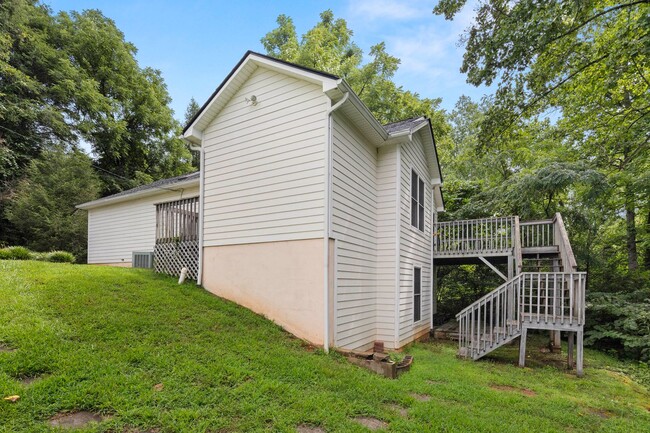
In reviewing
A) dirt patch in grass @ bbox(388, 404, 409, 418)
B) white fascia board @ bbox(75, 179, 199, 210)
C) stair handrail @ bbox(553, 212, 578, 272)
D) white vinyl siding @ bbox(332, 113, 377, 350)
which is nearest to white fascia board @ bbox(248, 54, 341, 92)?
white vinyl siding @ bbox(332, 113, 377, 350)

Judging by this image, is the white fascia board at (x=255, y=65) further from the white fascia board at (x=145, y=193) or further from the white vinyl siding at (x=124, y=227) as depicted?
the white vinyl siding at (x=124, y=227)

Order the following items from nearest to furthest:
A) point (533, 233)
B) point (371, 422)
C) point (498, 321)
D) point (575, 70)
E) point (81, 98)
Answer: point (371, 422) < point (498, 321) < point (575, 70) < point (533, 233) < point (81, 98)

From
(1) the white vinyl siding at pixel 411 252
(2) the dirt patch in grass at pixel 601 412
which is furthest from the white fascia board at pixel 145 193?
(2) the dirt patch in grass at pixel 601 412

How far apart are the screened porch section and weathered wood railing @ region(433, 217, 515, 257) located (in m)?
7.84

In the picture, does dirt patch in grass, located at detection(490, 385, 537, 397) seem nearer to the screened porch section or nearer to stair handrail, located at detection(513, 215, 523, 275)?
stair handrail, located at detection(513, 215, 523, 275)

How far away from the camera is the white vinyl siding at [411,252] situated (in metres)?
8.16

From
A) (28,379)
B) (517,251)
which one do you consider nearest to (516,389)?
(517,251)

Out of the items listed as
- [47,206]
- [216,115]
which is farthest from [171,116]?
[216,115]

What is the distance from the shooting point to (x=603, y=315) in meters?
9.38

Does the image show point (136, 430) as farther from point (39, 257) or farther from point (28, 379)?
point (39, 257)

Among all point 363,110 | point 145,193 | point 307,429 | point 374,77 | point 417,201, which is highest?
point 374,77

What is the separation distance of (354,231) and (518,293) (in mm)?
3725

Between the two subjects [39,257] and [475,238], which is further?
[39,257]

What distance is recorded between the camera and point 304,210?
6.28 meters
